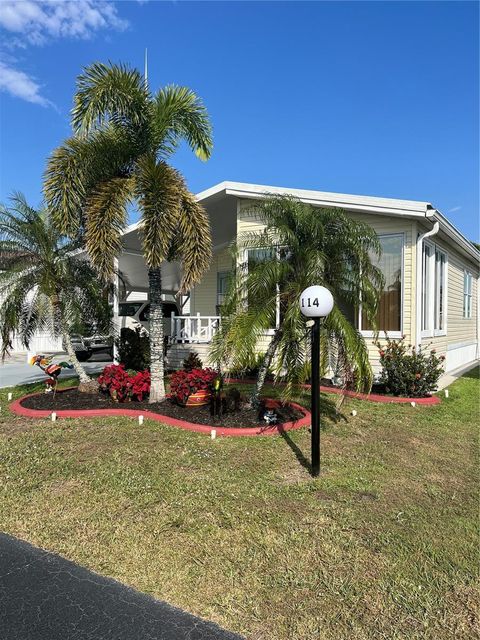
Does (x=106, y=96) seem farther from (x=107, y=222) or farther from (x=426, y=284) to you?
(x=426, y=284)

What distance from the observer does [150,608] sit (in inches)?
104

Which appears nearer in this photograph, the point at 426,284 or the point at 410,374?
the point at 410,374

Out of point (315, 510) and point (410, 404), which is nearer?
point (315, 510)

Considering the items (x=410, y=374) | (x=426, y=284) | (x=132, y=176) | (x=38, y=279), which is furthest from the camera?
(x=426, y=284)

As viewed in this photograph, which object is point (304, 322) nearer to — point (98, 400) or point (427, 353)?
point (98, 400)

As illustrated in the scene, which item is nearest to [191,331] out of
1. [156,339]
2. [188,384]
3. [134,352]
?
[134,352]

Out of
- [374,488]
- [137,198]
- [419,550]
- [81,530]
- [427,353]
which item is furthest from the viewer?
[427,353]

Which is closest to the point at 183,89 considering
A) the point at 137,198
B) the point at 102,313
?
the point at 137,198

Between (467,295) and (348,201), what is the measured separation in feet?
27.0

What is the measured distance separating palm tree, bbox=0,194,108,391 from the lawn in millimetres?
2852

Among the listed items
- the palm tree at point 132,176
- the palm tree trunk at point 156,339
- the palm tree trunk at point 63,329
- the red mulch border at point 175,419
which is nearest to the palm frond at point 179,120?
the palm tree at point 132,176

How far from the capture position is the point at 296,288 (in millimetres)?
5680

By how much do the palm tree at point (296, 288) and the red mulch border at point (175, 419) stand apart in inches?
28.9

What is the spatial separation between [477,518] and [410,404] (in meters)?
4.20
